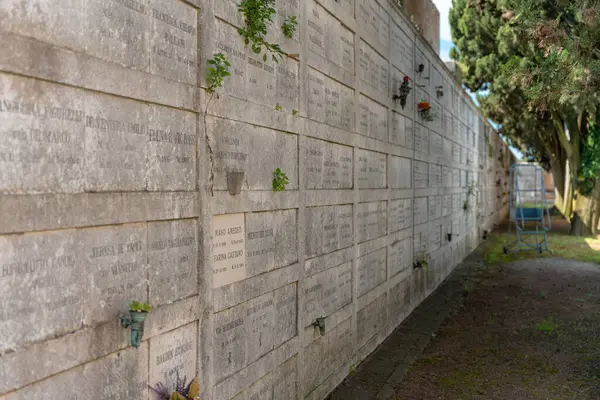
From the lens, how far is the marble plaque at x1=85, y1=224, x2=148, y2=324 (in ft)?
7.42

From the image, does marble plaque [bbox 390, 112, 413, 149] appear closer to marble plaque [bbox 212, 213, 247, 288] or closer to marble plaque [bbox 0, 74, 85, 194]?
marble plaque [bbox 212, 213, 247, 288]

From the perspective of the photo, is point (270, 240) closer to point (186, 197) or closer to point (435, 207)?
point (186, 197)

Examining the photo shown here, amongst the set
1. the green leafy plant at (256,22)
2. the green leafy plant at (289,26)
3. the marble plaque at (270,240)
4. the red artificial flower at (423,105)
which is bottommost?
the marble plaque at (270,240)

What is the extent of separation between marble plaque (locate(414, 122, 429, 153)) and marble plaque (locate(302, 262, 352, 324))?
3.63m

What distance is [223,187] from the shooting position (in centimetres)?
319

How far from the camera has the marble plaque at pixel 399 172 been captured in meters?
6.88

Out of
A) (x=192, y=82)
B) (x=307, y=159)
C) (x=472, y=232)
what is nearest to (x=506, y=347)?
(x=307, y=159)

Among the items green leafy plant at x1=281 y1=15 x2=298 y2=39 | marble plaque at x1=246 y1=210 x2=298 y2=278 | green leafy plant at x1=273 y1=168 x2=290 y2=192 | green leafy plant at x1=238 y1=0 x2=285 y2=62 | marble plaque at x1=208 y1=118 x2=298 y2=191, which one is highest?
green leafy plant at x1=281 y1=15 x2=298 y2=39

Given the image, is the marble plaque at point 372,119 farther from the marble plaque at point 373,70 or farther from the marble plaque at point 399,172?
the marble plaque at point 399,172

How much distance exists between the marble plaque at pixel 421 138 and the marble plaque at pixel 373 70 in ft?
6.03

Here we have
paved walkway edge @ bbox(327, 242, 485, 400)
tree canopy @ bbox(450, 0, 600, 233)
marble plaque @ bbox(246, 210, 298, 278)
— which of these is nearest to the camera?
marble plaque @ bbox(246, 210, 298, 278)

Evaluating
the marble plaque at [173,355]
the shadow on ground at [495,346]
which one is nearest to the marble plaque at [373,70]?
the shadow on ground at [495,346]

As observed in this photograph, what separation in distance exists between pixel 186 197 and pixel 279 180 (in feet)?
3.57

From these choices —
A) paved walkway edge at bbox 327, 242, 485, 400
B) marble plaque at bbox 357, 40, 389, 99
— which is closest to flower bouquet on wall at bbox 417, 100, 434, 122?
marble plaque at bbox 357, 40, 389, 99
